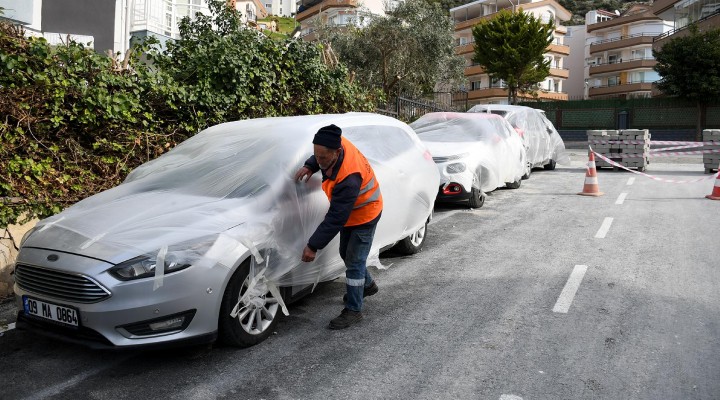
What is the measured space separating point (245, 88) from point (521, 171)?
6211mm

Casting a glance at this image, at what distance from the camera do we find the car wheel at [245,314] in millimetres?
4309

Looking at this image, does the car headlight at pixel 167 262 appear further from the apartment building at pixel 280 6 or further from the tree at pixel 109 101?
the apartment building at pixel 280 6

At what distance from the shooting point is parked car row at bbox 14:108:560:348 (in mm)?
3961

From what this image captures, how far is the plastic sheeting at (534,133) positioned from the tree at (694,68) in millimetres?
23889

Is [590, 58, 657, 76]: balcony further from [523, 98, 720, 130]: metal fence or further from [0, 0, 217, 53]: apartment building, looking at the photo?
[0, 0, 217, 53]: apartment building

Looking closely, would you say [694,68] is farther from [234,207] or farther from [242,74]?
[234,207]

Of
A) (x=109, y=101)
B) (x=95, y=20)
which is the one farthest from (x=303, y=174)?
(x=95, y=20)

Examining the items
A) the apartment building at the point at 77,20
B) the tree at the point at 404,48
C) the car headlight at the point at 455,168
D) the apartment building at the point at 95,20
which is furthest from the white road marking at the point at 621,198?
the tree at the point at 404,48

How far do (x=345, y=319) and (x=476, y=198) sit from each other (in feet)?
19.9

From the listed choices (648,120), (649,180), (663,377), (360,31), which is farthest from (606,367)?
(648,120)

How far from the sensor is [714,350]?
4.49 metres

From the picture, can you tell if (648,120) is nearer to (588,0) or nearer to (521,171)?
(521,171)

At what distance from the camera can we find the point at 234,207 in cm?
462

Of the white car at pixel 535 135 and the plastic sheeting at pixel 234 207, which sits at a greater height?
the white car at pixel 535 135
